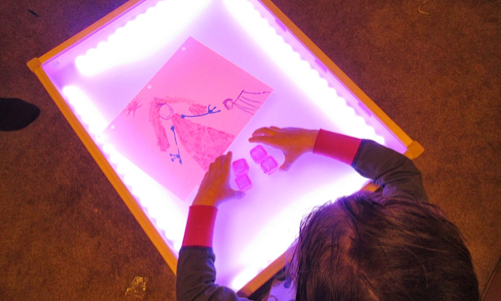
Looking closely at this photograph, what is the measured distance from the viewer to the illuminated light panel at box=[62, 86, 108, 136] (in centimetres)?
76

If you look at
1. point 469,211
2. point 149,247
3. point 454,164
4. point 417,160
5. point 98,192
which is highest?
point 98,192

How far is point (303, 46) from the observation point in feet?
2.53

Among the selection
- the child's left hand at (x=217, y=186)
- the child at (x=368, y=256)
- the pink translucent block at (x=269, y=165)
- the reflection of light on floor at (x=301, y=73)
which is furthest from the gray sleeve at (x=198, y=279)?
the reflection of light on floor at (x=301, y=73)

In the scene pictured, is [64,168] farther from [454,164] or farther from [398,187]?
[454,164]

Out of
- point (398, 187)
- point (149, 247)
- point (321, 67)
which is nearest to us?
point (398, 187)

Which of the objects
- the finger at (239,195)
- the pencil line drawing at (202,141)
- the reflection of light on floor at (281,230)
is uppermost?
the pencil line drawing at (202,141)

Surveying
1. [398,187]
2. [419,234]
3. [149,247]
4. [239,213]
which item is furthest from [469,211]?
[149,247]

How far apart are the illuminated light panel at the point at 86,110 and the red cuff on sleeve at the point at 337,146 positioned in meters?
0.56

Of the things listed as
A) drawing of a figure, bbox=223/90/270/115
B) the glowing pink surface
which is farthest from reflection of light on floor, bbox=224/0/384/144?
drawing of a figure, bbox=223/90/270/115

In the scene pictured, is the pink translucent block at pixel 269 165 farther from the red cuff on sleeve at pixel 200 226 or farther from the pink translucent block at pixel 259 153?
the red cuff on sleeve at pixel 200 226

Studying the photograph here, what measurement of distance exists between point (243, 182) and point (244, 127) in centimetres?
15

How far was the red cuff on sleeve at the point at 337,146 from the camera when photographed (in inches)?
27.0

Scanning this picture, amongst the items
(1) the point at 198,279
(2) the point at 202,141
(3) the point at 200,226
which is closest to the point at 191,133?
(2) the point at 202,141

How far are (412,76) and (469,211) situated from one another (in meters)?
0.60
